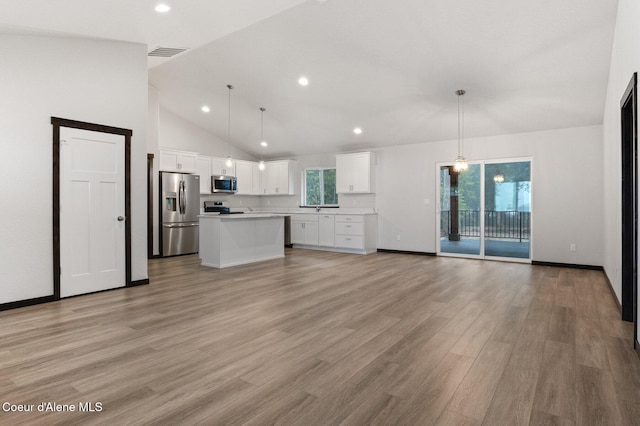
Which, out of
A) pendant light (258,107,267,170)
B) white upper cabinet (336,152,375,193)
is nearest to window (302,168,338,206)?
white upper cabinet (336,152,375,193)

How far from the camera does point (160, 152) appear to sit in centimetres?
759

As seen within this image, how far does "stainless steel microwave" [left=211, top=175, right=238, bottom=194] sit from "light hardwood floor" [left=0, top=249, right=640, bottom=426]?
4.30 metres

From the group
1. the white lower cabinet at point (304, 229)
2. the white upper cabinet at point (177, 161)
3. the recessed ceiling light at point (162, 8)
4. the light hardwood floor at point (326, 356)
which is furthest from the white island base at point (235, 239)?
the recessed ceiling light at point (162, 8)

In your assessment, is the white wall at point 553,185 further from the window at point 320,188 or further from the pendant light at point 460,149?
the window at point 320,188

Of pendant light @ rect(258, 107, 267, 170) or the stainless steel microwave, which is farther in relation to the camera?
the stainless steel microwave

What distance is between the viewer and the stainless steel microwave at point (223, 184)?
868cm

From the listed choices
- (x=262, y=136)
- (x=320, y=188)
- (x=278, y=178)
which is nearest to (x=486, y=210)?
(x=320, y=188)

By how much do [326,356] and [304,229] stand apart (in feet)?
21.3

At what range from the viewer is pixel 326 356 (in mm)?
2568

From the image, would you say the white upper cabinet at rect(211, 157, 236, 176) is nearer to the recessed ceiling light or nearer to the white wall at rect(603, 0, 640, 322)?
the recessed ceiling light

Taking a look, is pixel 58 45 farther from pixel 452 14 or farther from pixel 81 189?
pixel 452 14

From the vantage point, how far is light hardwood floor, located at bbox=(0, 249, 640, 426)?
6.17 ft

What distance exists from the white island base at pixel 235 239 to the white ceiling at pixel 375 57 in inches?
95.4

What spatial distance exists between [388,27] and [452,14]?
750 mm
